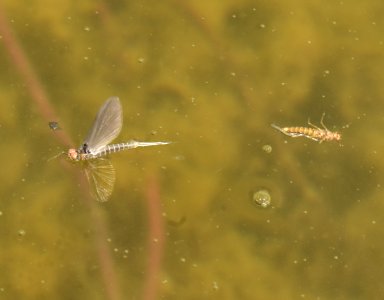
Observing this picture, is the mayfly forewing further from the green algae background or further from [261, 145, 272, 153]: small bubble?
[261, 145, 272, 153]: small bubble

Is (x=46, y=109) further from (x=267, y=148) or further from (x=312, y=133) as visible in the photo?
(x=312, y=133)

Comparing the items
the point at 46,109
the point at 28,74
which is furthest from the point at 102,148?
the point at 28,74

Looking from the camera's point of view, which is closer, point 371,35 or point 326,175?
point 326,175

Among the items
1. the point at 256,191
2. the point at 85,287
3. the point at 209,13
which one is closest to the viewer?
the point at 85,287

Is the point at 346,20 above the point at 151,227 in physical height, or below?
→ above

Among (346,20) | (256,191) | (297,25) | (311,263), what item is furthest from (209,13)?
(311,263)

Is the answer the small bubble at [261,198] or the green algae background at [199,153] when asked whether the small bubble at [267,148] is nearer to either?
the green algae background at [199,153]

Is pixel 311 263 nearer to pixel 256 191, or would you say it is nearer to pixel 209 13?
pixel 256 191
